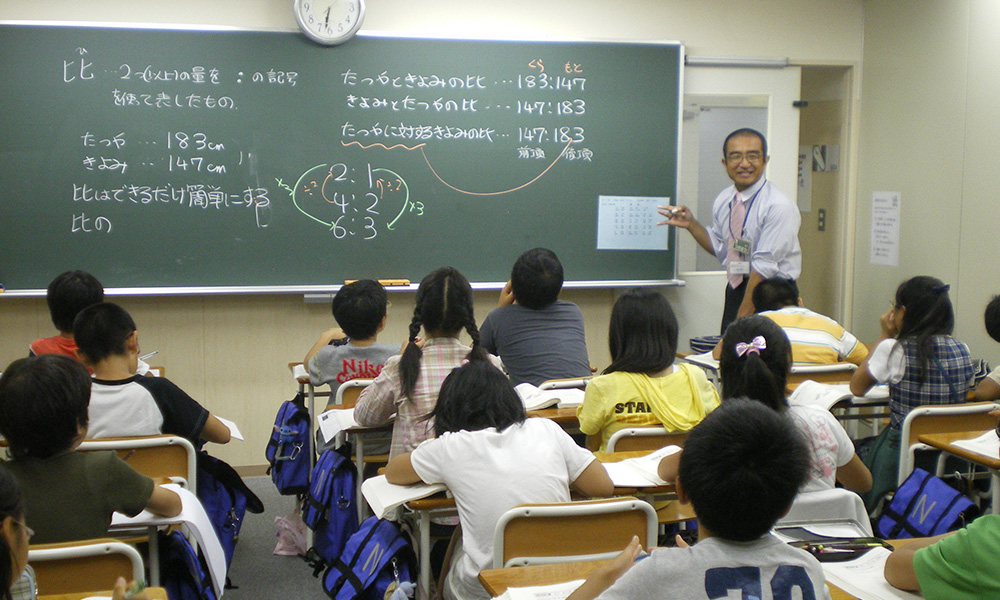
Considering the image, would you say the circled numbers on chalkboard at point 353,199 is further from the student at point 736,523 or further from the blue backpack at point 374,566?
the student at point 736,523

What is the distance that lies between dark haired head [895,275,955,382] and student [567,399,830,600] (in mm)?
2182

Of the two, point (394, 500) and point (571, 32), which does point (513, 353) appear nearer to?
point (394, 500)

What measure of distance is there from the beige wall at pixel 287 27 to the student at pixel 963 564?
11.8 ft

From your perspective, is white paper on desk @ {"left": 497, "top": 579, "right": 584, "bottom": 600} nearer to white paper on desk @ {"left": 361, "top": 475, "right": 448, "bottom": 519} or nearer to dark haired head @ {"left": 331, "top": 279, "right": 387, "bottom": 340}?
white paper on desk @ {"left": 361, "top": 475, "right": 448, "bottom": 519}

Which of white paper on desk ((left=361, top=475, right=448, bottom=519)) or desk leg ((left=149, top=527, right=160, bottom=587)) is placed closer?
white paper on desk ((left=361, top=475, right=448, bottom=519))

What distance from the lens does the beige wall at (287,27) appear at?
14.4 ft

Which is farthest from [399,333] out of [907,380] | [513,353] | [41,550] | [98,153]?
[41,550]

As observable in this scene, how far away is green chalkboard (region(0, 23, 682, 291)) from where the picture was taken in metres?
4.25

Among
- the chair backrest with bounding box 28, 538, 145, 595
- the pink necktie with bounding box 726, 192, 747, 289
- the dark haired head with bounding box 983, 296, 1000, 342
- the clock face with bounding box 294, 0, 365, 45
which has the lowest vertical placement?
the chair backrest with bounding box 28, 538, 145, 595

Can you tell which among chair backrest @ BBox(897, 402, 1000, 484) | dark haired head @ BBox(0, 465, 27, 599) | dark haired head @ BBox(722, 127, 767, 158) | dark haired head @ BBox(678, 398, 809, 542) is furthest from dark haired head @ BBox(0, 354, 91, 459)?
dark haired head @ BBox(722, 127, 767, 158)

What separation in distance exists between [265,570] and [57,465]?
5.53 ft

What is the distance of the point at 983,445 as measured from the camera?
8.71ft

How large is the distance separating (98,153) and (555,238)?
2.47m

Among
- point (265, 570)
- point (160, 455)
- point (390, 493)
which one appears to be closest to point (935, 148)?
point (390, 493)
